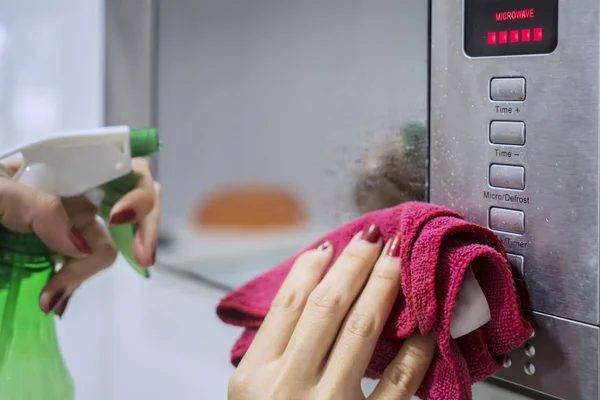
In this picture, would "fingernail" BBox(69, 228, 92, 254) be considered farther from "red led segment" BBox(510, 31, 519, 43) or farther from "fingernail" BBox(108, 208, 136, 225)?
"red led segment" BBox(510, 31, 519, 43)

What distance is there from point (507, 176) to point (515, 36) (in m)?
0.08

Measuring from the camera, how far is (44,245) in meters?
0.54

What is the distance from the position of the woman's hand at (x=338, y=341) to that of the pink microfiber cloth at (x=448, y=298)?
1 cm

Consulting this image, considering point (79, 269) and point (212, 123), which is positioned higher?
point (212, 123)

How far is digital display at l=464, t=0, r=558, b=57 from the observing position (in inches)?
15.1

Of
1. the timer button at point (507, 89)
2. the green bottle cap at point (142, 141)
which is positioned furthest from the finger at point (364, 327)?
the green bottle cap at point (142, 141)

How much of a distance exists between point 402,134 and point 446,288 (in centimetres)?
15

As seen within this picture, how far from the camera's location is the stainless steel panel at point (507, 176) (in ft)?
1.31

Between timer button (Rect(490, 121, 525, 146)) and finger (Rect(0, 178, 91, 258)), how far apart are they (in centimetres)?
32

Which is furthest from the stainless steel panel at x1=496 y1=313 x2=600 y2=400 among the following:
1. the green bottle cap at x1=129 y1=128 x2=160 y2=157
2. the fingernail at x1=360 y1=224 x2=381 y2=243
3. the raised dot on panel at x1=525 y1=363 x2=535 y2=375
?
the green bottle cap at x1=129 y1=128 x2=160 y2=157

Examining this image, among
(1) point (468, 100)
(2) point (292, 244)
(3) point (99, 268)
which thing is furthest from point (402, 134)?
(3) point (99, 268)

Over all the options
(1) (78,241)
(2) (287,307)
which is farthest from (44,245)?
(2) (287,307)

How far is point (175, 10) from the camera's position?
0.71 meters

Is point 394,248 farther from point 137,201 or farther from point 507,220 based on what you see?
point 137,201
